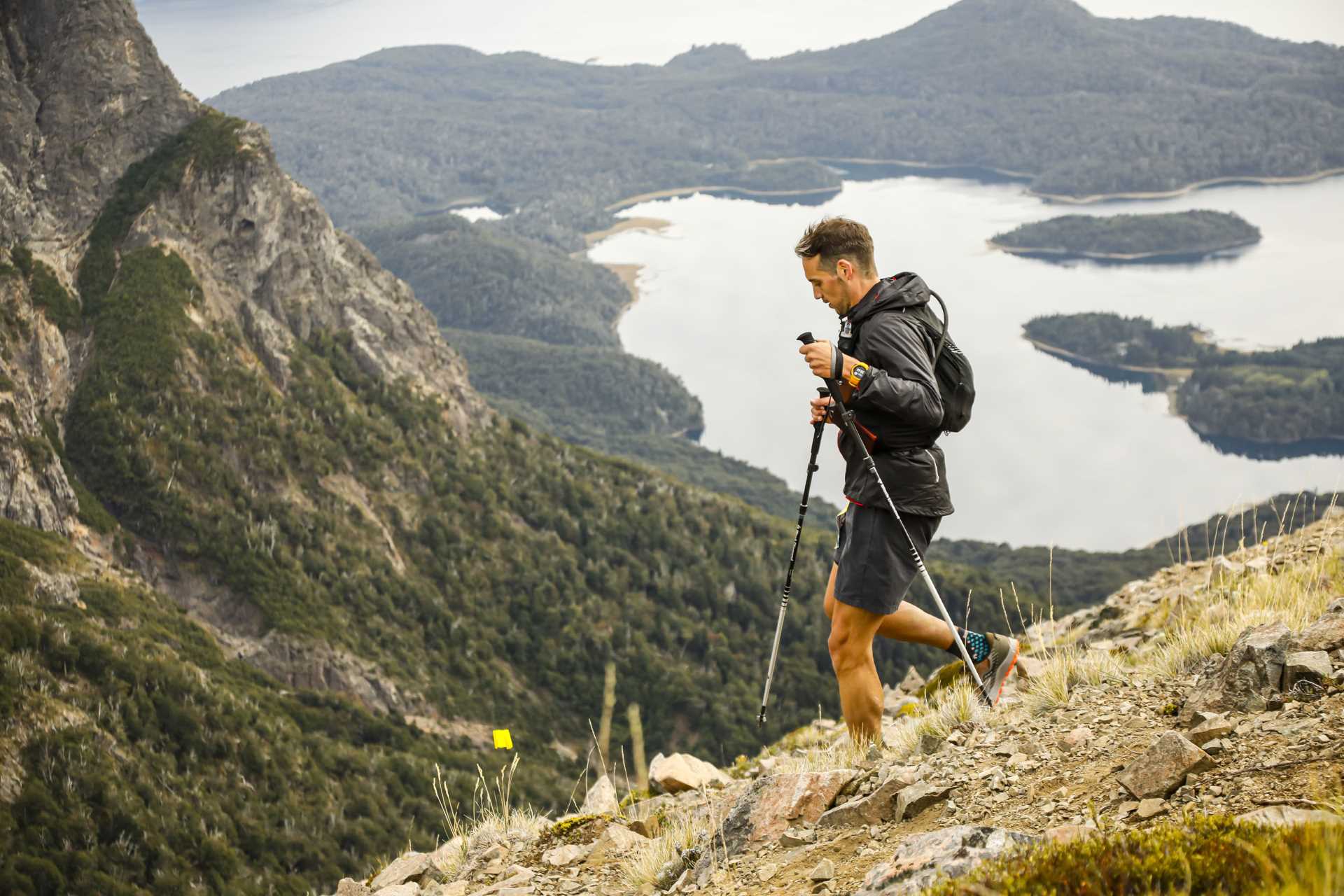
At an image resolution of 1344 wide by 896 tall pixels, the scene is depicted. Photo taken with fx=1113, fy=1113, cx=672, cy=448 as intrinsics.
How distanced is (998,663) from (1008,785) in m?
1.78

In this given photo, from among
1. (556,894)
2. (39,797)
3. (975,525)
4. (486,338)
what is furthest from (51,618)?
(486,338)

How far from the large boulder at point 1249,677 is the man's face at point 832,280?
2.46m

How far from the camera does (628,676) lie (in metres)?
61.1

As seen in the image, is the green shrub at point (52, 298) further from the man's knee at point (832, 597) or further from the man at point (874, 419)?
the man at point (874, 419)

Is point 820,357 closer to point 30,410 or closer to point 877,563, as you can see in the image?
point 877,563

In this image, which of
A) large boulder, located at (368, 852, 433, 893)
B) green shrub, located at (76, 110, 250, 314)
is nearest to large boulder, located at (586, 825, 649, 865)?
large boulder, located at (368, 852, 433, 893)

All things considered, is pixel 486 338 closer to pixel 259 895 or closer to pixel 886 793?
pixel 259 895

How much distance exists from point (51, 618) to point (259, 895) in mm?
10232

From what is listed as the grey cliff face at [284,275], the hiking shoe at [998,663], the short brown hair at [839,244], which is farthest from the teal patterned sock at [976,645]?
the grey cliff face at [284,275]

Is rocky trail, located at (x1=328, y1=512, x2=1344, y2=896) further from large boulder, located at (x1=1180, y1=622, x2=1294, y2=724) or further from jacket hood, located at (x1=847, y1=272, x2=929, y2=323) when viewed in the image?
jacket hood, located at (x1=847, y1=272, x2=929, y2=323)

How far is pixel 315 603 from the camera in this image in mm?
48531

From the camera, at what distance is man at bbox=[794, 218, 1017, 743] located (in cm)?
532

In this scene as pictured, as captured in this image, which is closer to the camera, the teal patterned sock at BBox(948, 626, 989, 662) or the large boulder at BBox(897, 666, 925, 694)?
the teal patterned sock at BBox(948, 626, 989, 662)

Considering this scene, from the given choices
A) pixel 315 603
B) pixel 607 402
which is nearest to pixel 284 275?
pixel 315 603
